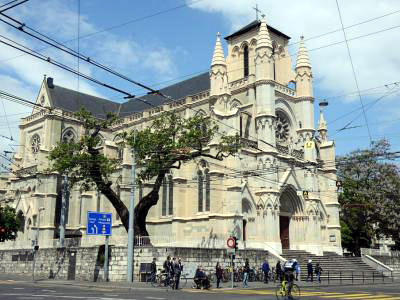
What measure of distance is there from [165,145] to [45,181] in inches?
959

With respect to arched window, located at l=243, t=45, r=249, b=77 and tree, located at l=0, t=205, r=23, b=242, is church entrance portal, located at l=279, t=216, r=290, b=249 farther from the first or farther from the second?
tree, located at l=0, t=205, r=23, b=242

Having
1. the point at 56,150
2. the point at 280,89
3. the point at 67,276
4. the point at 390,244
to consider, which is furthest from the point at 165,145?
the point at 390,244

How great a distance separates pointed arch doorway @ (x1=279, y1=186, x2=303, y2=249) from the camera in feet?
134

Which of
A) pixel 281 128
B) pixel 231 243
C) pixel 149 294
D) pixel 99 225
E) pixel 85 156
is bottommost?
pixel 149 294

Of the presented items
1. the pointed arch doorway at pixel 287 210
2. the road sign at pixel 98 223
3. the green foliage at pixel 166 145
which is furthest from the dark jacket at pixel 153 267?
the pointed arch doorway at pixel 287 210

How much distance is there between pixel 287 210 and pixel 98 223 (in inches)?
800

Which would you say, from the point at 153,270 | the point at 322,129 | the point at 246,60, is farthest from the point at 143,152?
the point at 322,129

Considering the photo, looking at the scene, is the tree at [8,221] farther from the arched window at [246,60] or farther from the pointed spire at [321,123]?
the pointed spire at [321,123]

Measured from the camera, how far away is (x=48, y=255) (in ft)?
107

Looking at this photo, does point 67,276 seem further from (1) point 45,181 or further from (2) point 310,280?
(1) point 45,181

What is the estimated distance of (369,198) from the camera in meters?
46.7

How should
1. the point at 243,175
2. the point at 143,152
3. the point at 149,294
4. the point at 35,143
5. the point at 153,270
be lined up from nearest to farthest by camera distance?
the point at 149,294 → the point at 153,270 → the point at 143,152 → the point at 243,175 → the point at 35,143

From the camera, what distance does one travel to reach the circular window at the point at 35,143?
5340cm

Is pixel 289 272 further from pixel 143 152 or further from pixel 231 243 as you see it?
pixel 143 152
